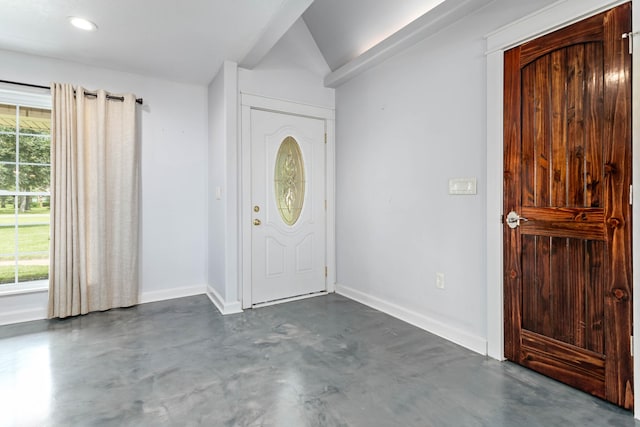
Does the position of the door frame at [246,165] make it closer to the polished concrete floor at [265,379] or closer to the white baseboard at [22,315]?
the polished concrete floor at [265,379]

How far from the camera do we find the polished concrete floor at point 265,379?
5.40 feet

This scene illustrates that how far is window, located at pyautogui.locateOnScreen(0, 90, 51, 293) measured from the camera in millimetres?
3043

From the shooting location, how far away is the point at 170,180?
3652mm

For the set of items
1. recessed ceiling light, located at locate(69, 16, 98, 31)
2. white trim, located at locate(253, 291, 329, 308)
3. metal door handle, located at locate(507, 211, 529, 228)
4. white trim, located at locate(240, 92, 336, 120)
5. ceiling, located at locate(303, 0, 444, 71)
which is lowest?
white trim, located at locate(253, 291, 329, 308)

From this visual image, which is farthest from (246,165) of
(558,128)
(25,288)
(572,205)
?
(572,205)

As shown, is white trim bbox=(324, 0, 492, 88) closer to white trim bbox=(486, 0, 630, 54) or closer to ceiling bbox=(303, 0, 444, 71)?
ceiling bbox=(303, 0, 444, 71)

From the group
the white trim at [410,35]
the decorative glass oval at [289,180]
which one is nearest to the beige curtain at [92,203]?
the decorative glass oval at [289,180]

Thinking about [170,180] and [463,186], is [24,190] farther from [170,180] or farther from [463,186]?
[463,186]

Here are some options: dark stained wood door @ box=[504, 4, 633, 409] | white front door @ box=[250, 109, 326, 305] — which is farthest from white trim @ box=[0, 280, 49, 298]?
dark stained wood door @ box=[504, 4, 633, 409]

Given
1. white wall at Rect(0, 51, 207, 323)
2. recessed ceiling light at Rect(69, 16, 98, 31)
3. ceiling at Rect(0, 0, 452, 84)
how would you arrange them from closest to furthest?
ceiling at Rect(0, 0, 452, 84), recessed ceiling light at Rect(69, 16, 98, 31), white wall at Rect(0, 51, 207, 323)

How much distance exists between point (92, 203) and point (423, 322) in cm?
325

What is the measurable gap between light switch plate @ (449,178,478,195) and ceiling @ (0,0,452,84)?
4.61ft

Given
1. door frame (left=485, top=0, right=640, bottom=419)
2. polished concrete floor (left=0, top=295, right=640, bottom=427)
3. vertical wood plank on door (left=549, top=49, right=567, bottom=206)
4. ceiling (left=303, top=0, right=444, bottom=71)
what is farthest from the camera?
ceiling (left=303, top=0, right=444, bottom=71)

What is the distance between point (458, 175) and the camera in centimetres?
248
